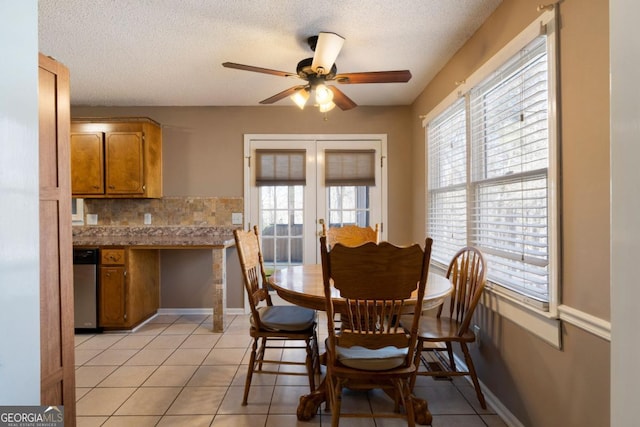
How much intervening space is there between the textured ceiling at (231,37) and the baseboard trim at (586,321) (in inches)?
70.1

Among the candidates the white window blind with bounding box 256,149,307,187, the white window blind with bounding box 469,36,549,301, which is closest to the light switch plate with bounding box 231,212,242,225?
the white window blind with bounding box 256,149,307,187

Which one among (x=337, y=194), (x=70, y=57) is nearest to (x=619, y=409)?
(x=337, y=194)

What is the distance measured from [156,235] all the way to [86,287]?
2.69 feet

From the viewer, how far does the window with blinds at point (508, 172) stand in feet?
5.10

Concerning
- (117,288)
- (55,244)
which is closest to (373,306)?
(55,244)

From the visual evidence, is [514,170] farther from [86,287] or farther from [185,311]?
[86,287]

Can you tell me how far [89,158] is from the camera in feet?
11.1

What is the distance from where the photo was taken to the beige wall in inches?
47.7

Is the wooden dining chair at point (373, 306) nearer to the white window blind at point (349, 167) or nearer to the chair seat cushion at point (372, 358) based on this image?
the chair seat cushion at point (372, 358)

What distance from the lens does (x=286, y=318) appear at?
6.82ft

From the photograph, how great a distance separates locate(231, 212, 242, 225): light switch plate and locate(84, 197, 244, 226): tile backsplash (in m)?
0.04

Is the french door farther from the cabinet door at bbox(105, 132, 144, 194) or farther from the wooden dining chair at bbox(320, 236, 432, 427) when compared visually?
the wooden dining chair at bbox(320, 236, 432, 427)

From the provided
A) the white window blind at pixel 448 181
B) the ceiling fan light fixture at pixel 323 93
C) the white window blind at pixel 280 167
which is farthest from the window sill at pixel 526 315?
the white window blind at pixel 280 167

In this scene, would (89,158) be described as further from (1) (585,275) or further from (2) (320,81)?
(1) (585,275)
